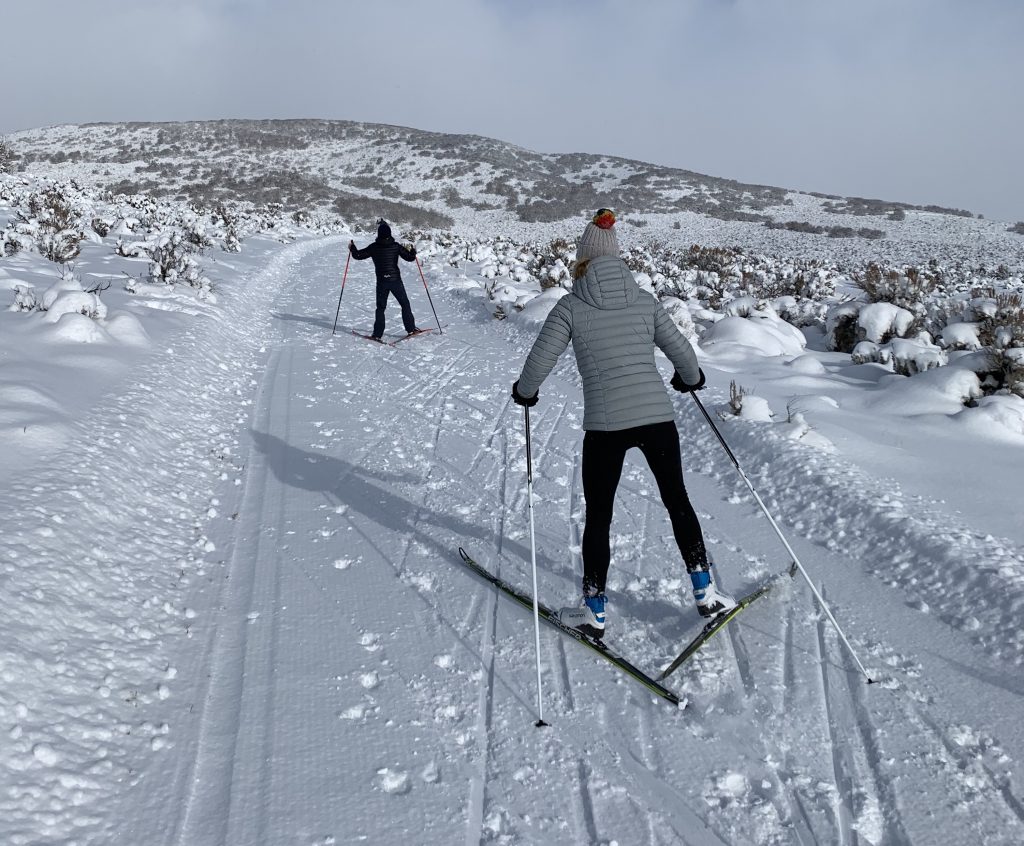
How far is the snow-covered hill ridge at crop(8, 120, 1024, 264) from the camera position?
110 ft

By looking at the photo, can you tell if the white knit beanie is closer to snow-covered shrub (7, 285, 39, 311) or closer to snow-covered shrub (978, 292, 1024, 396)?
snow-covered shrub (978, 292, 1024, 396)

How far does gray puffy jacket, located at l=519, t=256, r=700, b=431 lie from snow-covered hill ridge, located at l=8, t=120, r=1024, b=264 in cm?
2684

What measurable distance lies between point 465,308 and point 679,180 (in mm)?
49216

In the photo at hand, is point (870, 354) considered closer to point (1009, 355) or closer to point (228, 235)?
point (1009, 355)

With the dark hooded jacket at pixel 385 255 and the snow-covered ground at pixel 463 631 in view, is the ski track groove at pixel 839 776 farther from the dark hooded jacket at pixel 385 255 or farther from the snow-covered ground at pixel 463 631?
the dark hooded jacket at pixel 385 255

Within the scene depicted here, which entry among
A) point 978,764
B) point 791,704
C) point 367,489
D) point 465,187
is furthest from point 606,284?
point 465,187

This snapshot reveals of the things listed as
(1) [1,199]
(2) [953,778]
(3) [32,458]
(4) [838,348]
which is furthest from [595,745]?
(1) [1,199]

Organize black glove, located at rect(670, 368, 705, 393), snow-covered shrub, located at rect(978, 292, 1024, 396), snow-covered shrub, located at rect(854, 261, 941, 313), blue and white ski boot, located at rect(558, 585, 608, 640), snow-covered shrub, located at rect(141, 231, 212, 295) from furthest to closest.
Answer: snow-covered shrub, located at rect(141, 231, 212, 295) < snow-covered shrub, located at rect(854, 261, 941, 313) < snow-covered shrub, located at rect(978, 292, 1024, 396) < black glove, located at rect(670, 368, 705, 393) < blue and white ski boot, located at rect(558, 585, 608, 640)

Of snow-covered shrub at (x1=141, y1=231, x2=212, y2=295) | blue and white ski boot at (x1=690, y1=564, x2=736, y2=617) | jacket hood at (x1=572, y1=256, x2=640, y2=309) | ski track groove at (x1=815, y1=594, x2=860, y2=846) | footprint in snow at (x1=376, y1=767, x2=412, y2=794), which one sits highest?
jacket hood at (x1=572, y1=256, x2=640, y2=309)

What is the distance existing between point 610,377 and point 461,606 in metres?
1.64

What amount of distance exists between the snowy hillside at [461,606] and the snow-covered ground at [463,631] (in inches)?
0.7

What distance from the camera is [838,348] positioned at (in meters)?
10.9

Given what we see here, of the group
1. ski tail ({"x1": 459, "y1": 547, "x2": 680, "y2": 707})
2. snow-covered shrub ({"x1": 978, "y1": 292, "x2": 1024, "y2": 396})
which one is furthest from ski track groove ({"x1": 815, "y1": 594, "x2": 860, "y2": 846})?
snow-covered shrub ({"x1": 978, "y1": 292, "x2": 1024, "y2": 396})

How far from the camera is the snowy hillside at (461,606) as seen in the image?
2537mm
